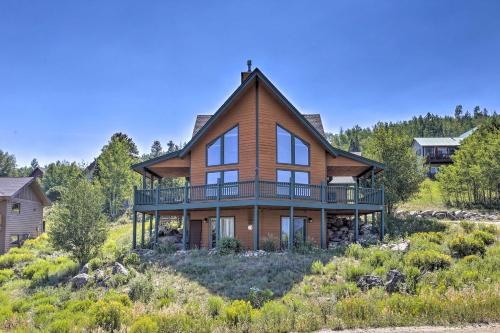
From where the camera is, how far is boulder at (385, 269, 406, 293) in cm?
1598

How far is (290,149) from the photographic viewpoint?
26000 mm

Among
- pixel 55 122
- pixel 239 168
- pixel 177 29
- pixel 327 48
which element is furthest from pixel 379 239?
pixel 55 122

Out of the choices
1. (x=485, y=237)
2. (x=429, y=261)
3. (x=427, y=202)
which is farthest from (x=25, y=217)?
(x=427, y=202)

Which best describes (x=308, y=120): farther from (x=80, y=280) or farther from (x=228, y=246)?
(x=80, y=280)

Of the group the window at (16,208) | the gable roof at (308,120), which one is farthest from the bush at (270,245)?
the window at (16,208)

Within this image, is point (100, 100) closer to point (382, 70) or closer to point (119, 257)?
point (119, 257)

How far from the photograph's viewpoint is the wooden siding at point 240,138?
25.2 m

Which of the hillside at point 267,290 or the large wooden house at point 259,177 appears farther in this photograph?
the large wooden house at point 259,177

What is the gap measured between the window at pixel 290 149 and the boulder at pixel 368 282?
10.1 metres

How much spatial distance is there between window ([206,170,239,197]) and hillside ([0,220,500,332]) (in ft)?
11.5

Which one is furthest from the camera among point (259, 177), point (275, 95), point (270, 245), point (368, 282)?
point (275, 95)

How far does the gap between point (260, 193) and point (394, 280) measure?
8958 millimetres

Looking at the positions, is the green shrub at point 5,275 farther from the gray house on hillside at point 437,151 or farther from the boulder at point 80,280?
the gray house on hillside at point 437,151

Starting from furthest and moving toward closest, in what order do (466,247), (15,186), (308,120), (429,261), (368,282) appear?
(15,186) < (308,120) < (466,247) < (429,261) < (368,282)
